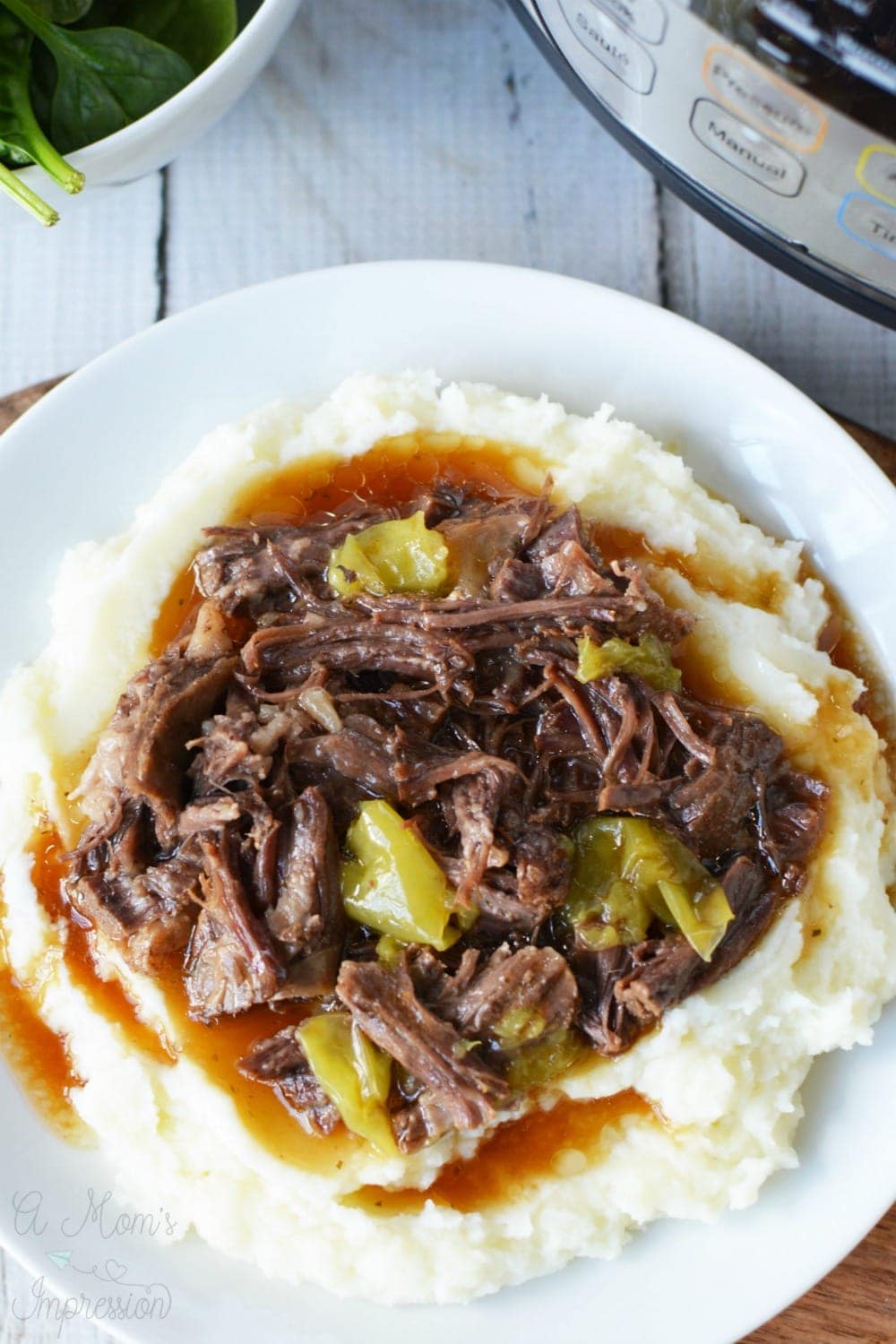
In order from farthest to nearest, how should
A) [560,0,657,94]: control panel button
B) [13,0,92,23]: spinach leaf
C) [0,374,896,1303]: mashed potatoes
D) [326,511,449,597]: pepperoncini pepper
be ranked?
1. [13,0,92,23]: spinach leaf
2. [326,511,449,597]: pepperoncini pepper
3. [0,374,896,1303]: mashed potatoes
4. [560,0,657,94]: control panel button

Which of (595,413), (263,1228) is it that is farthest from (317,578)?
(263,1228)

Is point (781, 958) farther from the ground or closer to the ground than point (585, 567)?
closer to the ground

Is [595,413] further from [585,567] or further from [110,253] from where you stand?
[110,253]

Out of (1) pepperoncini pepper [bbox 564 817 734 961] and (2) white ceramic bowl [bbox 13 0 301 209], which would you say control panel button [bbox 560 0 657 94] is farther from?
(1) pepperoncini pepper [bbox 564 817 734 961]

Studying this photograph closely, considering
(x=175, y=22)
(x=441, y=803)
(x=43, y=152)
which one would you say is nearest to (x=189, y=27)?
(x=175, y=22)

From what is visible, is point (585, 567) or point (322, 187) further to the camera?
point (322, 187)

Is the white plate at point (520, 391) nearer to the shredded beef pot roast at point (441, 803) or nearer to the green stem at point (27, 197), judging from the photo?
the green stem at point (27, 197)

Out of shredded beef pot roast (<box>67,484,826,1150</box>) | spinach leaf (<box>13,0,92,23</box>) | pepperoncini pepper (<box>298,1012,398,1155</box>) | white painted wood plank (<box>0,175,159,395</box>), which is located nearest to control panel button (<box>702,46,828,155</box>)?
shredded beef pot roast (<box>67,484,826,1150</box>)

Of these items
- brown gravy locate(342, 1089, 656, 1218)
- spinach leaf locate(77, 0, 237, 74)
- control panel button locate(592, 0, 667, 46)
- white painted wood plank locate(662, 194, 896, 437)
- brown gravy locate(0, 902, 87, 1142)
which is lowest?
brown gravy locate(0, 902, 87, 1142)
